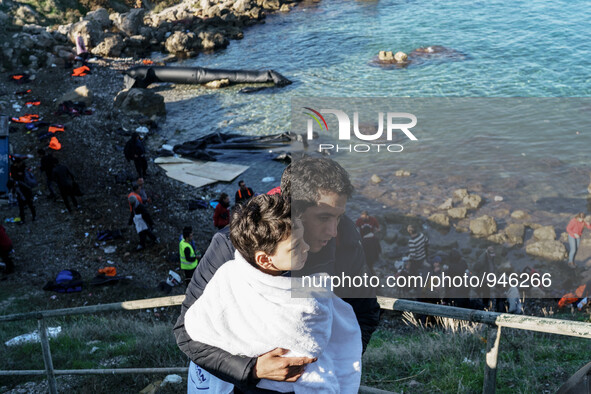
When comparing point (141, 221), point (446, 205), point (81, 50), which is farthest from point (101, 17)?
point (446, 205)

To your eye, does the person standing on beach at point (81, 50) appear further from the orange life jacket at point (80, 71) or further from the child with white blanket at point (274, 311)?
the child with white blanket at point (274, 311)

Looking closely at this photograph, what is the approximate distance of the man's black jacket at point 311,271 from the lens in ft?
7.24

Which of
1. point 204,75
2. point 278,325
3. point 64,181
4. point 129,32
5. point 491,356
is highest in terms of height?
point 278,325

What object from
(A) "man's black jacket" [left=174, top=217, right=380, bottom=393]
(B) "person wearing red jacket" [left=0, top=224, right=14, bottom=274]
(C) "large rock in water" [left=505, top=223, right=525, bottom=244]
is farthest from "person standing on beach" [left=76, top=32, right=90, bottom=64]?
(A) "man's black jacket" [left=174, top=217, right=380, bottom=393]

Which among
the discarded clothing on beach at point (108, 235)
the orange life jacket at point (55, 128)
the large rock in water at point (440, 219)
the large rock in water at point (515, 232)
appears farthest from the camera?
the orange life jacket at point (55, 128)

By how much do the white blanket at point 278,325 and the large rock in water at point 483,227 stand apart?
35.9 feet

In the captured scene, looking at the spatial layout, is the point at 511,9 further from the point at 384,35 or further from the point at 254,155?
the point at 254,155

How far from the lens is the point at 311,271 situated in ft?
7.26

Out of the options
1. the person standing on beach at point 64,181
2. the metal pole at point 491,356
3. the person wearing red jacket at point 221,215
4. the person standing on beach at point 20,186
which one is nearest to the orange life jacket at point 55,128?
the person standing on beach at point 20,186

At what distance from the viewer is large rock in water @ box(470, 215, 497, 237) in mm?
12414

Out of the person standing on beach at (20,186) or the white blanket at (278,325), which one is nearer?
the white blanket at (278,325)

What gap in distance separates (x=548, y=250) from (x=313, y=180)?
36.0 ft

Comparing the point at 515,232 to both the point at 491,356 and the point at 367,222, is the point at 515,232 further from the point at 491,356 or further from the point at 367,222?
the point at 491,356

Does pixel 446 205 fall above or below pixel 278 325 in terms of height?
below
